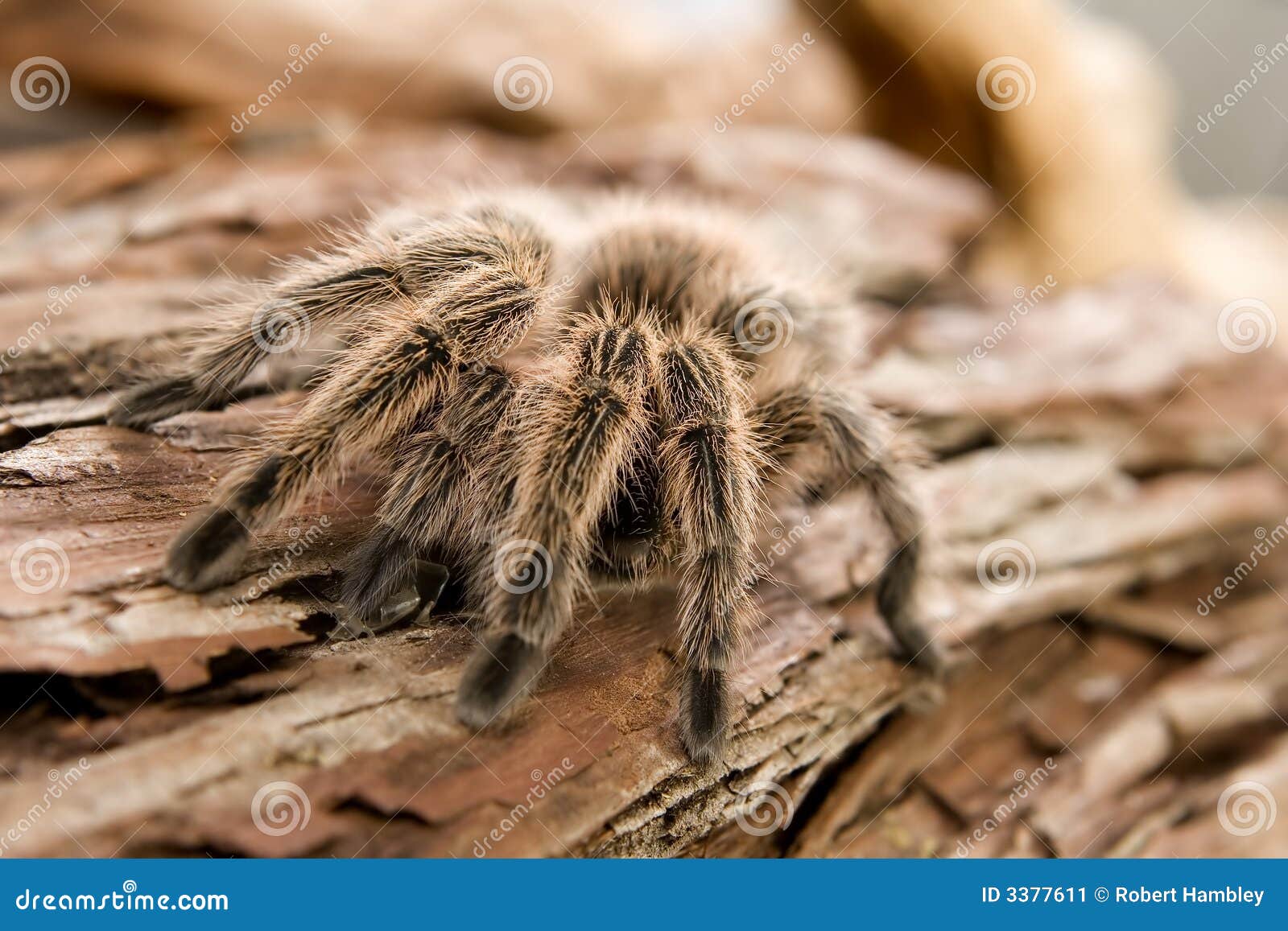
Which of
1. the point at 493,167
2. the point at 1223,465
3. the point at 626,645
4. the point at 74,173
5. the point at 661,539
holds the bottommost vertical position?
the point at 74,173

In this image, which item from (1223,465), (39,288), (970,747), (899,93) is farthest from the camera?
(899,93)

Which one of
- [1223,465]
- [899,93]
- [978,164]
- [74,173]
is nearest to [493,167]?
[74,173]

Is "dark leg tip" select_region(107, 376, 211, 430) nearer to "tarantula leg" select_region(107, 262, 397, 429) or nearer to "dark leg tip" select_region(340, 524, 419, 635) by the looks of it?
"tarantula leg" select_region(107, 262, 397, 429)

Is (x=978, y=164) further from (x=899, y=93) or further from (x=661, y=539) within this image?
(x=661, y=539)

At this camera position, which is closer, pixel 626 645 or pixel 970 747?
pixel 626 645

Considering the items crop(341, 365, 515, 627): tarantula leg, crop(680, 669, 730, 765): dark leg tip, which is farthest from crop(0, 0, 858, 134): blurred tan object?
crop(680, 669, 730, 765): dark leg tip

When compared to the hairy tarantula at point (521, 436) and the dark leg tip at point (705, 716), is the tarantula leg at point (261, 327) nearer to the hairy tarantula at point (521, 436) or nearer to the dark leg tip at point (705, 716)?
the hairy tarantula at point (521, 436)
